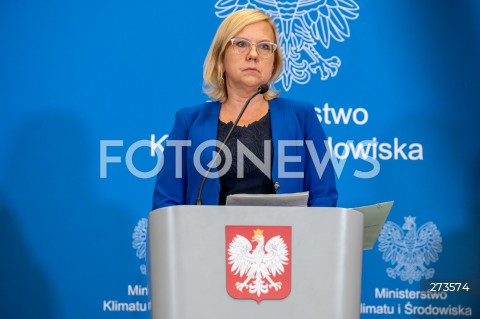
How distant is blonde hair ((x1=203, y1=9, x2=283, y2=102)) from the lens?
2.48 meters

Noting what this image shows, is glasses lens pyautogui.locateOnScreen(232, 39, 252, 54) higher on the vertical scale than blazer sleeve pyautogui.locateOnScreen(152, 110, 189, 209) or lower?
higher

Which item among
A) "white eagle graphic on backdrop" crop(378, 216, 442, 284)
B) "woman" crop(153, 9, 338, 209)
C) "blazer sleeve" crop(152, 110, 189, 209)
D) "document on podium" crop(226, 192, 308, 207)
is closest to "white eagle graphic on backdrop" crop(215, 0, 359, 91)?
"white eagle graphic on backdrop" crop(378, 216, 442, 284)

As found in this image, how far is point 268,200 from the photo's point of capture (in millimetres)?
1794

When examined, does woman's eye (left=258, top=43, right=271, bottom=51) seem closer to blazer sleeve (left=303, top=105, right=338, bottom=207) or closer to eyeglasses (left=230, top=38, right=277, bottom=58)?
eyeglasses (left=230, top=38, right=277, bottom=58)

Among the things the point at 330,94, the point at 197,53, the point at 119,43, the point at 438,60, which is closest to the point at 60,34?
the point at 119,43

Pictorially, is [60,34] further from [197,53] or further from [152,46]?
[197,53]

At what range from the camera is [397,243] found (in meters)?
3.39

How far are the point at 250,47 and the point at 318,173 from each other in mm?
497

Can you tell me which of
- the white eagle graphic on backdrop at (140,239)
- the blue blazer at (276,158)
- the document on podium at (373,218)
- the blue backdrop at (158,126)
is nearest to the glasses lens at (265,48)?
the blue blazer at (276,158)

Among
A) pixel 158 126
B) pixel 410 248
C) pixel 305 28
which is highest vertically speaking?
pixel 305 28

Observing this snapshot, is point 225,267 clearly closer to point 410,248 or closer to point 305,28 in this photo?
point 410,248

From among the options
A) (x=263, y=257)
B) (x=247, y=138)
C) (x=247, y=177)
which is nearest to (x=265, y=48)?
(x=247, y=138)

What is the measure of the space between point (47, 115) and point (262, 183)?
60.6 inches

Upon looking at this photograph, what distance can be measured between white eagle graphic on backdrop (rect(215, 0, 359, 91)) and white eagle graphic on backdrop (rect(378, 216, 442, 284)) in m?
0.82
